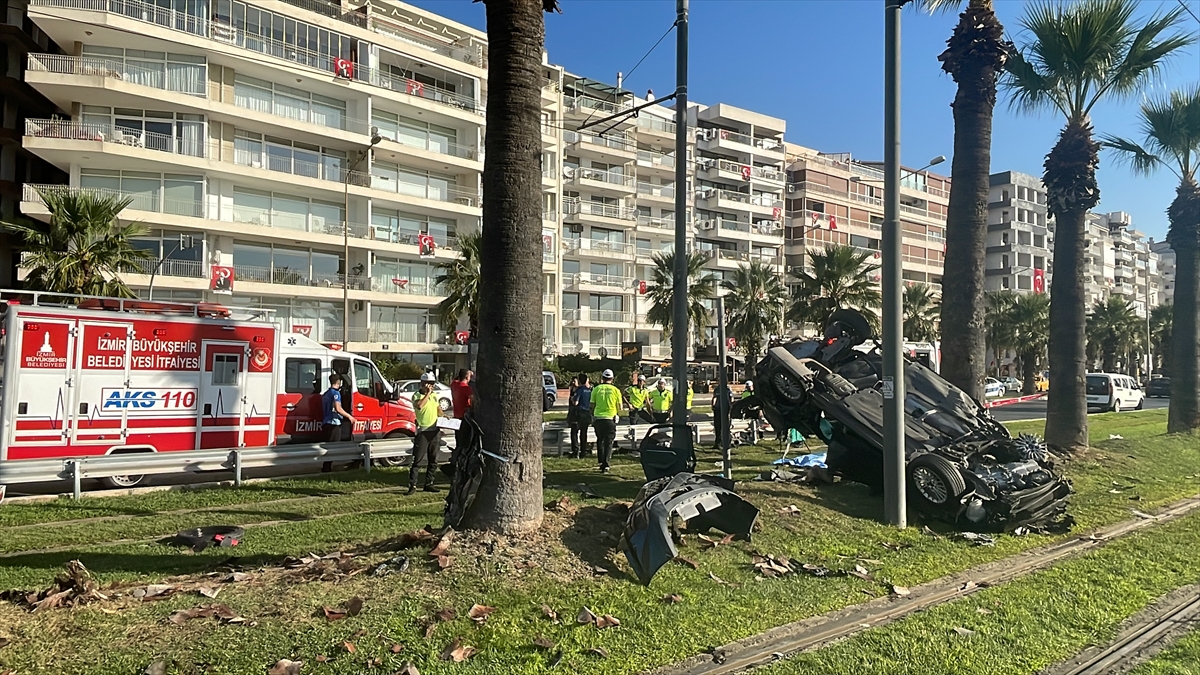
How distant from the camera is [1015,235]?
3361 inches

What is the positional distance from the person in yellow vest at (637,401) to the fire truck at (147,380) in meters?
6.18

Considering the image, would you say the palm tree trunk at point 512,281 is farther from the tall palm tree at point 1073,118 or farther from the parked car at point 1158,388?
the parked car at point 1158,388

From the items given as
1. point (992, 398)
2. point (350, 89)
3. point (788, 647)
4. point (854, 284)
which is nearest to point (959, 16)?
point (788, 647)

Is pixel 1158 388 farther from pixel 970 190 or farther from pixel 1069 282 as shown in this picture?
pixel 970 190

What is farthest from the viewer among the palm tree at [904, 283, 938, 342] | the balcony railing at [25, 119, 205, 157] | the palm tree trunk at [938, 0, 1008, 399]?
the palm tree at [904, 283, 938, 342]

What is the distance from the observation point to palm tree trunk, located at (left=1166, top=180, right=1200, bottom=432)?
862 inches

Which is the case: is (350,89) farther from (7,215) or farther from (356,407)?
(356,407)

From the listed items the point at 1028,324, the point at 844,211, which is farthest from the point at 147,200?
the point at 844,211

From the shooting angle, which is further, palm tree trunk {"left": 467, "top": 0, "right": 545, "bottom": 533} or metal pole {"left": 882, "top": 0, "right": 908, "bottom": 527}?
metal pole {"left": 882, "top": 0, "right": 908, "bottom": 527}

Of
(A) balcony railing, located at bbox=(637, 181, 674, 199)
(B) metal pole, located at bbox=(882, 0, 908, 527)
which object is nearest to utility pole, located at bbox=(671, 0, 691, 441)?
(B) metal pole, located at bbox=(882, 0, 908, 527)

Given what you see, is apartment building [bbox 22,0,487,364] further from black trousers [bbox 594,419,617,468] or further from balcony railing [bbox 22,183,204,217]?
black trousers [bbox 594,419,617,468]

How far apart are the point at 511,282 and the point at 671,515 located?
8.57 ft

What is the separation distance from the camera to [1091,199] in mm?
16875

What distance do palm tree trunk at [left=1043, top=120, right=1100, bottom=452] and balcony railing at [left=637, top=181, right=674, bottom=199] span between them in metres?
43.3
